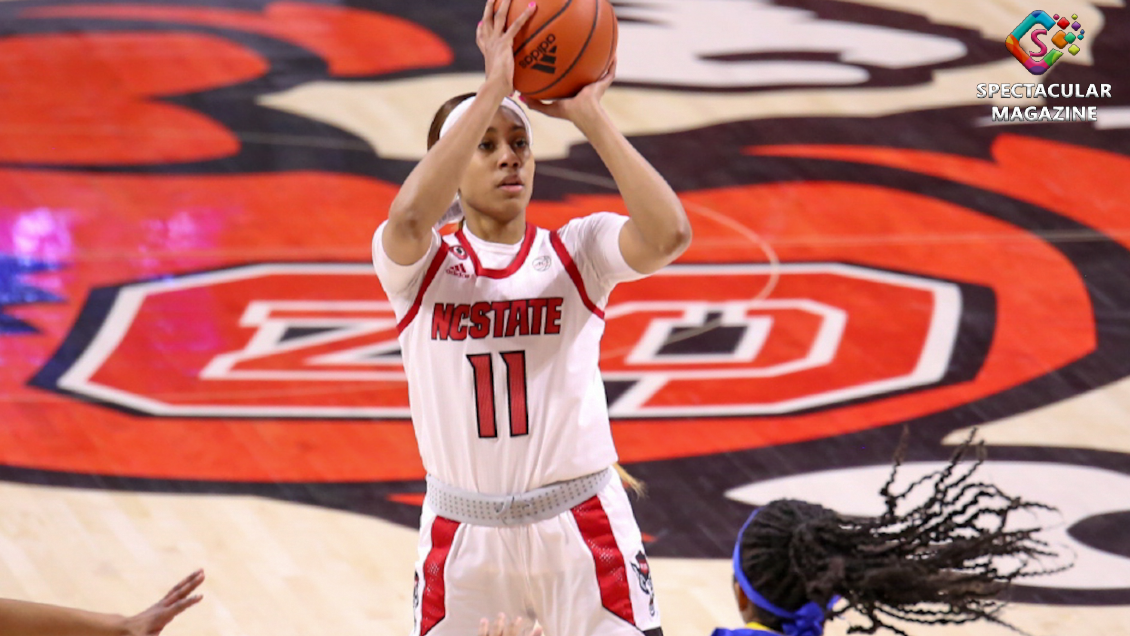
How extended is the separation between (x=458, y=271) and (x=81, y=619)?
50.1 inches

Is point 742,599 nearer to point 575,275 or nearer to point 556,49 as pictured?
point 575,275

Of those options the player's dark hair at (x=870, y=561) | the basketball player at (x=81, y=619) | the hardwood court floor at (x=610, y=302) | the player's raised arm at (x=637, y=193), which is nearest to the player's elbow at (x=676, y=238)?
the player's raised arm at (x=637, y=193)

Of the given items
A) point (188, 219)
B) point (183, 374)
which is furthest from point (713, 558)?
point (188, 219)

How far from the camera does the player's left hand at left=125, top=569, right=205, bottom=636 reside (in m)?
3.14

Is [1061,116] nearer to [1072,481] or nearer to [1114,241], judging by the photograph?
[1114,241]

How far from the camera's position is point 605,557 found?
3.23 meters

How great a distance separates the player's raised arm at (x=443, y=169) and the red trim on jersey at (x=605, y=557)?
82cm

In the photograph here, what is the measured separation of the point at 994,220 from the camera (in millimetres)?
8422

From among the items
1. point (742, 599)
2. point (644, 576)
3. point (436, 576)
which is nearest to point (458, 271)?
point (436, 576)

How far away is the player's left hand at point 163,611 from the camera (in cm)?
314

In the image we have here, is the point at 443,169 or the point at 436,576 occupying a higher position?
the point at 443,169

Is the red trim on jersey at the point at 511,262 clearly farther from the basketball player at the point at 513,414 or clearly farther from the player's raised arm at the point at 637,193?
the player's raised arm at the point at 637,193

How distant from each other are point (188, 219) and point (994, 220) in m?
5.41

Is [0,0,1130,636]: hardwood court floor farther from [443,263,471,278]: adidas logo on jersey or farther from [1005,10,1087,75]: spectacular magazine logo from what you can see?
[443,263,471,278]: adidas logo on jersey
